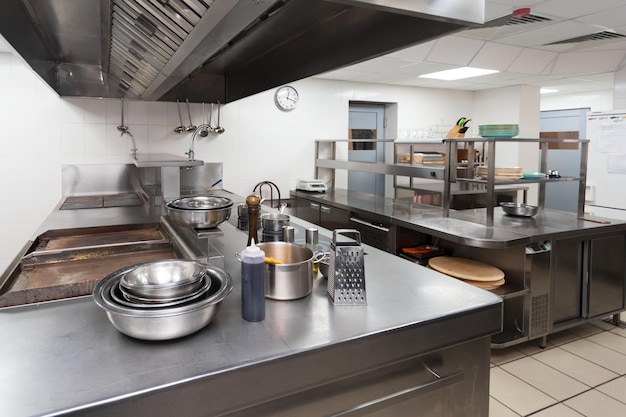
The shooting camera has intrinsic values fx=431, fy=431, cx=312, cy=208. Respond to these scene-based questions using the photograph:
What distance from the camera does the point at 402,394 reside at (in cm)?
127

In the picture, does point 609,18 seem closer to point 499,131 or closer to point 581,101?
point 499,131

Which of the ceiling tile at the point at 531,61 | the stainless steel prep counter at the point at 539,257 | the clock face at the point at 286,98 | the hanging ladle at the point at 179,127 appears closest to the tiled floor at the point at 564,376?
the stainless steel prep counter at the point at 539,257

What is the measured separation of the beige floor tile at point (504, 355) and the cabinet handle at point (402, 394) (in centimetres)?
192

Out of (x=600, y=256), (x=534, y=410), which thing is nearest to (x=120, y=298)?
(x=534, y=410)

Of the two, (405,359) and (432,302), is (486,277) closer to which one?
(432,302)

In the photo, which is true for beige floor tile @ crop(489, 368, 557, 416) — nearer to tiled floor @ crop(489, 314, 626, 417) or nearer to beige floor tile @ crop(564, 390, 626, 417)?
tiled floor @ crop(489, 314, 626, 417)

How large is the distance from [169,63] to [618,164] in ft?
16.2

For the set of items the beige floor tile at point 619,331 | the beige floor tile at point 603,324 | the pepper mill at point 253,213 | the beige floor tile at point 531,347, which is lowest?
the beige floor tile at point 531,347

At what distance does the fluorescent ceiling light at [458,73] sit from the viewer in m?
4.82

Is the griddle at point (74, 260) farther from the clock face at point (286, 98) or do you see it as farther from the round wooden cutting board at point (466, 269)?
the clock face at point (286, 98)

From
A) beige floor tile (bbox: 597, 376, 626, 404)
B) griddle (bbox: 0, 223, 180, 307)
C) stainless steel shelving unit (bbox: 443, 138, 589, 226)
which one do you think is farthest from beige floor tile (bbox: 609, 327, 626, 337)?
griddle (bbox: 0, 223, 180, 307)

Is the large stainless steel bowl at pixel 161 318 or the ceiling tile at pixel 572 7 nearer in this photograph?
the large stainless steel bowl at pixel 161 318

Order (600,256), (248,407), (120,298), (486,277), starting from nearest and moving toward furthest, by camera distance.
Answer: (248,407)
(120,298)
(486,277)
(600,256)

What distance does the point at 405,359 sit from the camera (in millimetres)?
1246
